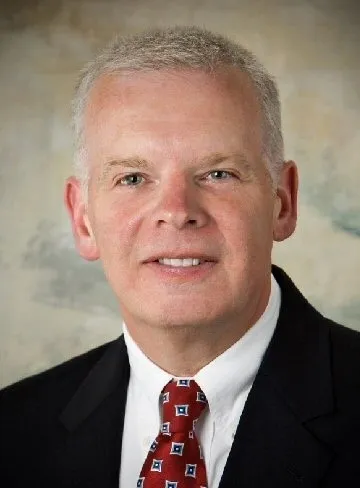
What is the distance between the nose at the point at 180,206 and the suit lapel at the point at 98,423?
0.64m

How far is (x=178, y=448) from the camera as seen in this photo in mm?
2619

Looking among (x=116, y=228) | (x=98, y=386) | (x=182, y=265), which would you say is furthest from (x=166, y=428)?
(x=116, y=228)

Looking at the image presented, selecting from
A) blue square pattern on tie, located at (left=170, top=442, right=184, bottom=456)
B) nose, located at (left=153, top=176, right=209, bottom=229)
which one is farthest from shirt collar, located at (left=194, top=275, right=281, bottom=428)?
nose, located at (left=153, top=176, right=209, bottom=229)

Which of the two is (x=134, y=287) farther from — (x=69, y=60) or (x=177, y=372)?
(x=69, y=60)

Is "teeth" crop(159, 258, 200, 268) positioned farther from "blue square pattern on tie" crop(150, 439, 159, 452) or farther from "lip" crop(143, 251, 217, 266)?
"blue square pattern on tie" crop(150, 439, 159, 452)

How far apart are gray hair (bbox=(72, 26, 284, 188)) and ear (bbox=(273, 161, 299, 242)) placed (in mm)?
56

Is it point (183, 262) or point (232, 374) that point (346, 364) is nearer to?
point (232, 374)

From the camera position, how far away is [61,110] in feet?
11.7

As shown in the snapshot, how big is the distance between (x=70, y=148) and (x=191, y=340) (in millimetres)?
1179

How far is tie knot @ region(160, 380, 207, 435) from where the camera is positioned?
264 cm

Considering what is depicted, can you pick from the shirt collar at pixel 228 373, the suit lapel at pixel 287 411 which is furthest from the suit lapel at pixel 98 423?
the suit lapel at pixel 287 411

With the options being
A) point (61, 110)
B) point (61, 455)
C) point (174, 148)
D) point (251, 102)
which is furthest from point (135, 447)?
point (61, 110)

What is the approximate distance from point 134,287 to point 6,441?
76 cm

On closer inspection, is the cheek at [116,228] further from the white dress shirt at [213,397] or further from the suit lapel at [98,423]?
the suit lapel at [98,423]
